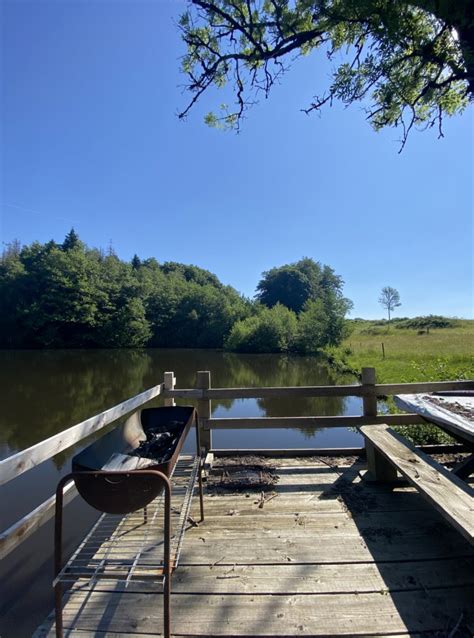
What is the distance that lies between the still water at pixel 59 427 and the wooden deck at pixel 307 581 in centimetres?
153

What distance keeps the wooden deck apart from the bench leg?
13.0 inches

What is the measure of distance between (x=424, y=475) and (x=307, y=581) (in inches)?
40.0

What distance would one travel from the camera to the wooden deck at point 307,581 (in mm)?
1662

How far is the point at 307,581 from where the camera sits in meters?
1.95

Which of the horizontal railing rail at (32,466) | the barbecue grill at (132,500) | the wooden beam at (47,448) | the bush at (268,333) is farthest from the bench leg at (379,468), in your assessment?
the bush at (268,333)

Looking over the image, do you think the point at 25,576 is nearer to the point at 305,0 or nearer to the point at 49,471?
the point at 49,471

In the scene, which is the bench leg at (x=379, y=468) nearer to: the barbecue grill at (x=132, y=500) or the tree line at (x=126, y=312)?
the barbecue grill at (x=132, y=500)

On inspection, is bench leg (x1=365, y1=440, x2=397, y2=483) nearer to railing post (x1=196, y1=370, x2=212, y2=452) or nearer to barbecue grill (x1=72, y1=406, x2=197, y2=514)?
railing post (x1=196, y1=370, x2=212, y2=452)

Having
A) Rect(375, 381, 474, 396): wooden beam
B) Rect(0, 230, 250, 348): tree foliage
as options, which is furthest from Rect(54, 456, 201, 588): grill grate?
Rect(0, 230, 250, 348): tree foliage

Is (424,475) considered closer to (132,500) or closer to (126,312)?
(132,500)

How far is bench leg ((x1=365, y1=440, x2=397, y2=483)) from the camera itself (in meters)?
3.19

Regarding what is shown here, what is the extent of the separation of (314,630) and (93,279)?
4439cm

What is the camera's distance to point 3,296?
38188 mm

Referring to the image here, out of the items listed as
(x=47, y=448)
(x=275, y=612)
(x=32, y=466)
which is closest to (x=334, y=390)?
(x=275, y=612)
